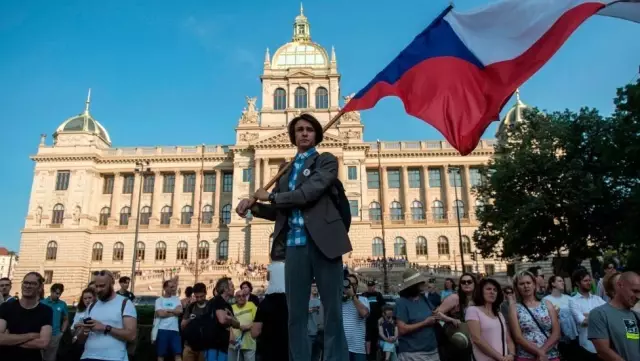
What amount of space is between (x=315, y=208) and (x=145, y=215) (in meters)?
57.1

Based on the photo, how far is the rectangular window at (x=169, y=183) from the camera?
190 ft

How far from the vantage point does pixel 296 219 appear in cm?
387

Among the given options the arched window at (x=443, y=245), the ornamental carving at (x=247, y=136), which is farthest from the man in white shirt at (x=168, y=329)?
the arched window at (x=443, y=245)

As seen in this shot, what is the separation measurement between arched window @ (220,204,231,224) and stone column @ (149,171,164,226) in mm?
7674

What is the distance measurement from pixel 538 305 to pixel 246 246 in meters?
45.7

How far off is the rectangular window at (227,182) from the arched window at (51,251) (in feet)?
63.7

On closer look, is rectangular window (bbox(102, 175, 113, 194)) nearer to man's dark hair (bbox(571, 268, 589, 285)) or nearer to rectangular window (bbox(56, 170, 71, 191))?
rectangular window (bbox(56, 170, 71, 191))

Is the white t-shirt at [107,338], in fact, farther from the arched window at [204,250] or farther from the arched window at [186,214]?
the arched window at [186,214]

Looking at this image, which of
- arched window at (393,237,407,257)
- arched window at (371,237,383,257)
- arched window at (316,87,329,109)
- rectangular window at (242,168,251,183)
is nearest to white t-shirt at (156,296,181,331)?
rectangular window at (242,168,251,183)

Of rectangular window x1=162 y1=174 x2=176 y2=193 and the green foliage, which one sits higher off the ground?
rectangular window x1=162 y1=174 x2=176 y2=193

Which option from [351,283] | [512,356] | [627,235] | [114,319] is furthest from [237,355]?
[627,235]

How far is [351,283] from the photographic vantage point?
7.88 metres

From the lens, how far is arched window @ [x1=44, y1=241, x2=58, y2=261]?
5219cm

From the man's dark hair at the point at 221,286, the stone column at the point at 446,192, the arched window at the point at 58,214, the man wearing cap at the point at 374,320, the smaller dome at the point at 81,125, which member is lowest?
the man wearing cap at the point at 374,320
